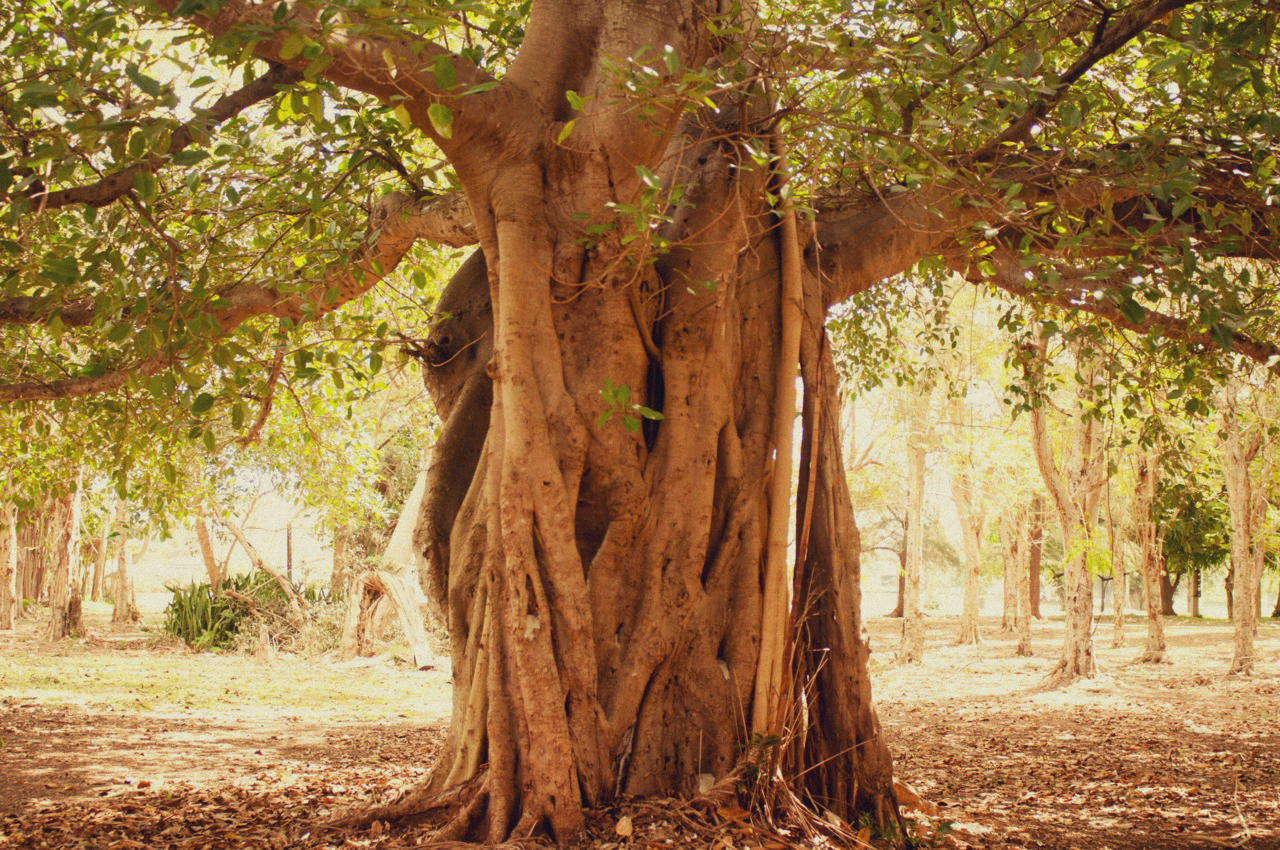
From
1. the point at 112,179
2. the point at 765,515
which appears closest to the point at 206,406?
the point at 112,179

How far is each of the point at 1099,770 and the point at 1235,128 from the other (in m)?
4.21

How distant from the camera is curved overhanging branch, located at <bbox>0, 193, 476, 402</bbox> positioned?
4.73 metres

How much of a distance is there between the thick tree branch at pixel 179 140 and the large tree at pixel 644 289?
0.01 m

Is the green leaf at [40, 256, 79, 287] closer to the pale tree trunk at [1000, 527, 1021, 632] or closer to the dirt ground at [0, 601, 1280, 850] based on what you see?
the dirt ground at [0, 601, 1280, 850]

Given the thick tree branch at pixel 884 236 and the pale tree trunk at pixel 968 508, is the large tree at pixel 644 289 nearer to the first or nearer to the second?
the thick tree branch at pixel 884 236

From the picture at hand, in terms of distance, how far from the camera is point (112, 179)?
3.19 metres

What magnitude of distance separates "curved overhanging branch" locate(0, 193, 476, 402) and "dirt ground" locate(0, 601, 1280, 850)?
6.95ft

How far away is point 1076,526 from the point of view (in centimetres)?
1081

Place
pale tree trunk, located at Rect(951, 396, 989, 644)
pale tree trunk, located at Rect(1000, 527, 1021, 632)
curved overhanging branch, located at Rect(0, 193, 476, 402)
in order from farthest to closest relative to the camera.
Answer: pale tree trunk, located at Rect(1000, 527, 1021, 632), pale tree trunk, located at Rect(951, 396, 989, 644), curved overhanging branch, located at Rect(0, 193, 476, 402)

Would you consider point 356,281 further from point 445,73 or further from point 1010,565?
point 1010,565

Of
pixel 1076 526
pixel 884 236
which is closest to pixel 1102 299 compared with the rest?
pixel 884 236

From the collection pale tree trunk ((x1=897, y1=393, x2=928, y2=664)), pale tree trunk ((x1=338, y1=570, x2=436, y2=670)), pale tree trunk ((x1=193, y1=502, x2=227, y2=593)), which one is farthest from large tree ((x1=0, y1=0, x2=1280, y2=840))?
pale tree trunk ((x1=193, y1=502, x2=227, y2=593))

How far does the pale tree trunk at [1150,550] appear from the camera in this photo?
12.5m

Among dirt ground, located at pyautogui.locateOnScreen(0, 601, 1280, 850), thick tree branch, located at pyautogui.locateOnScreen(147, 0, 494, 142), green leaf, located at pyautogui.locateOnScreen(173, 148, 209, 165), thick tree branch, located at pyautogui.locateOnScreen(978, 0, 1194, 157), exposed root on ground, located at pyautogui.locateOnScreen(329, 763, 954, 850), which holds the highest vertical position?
thick tree branch, located at pyautogui.locateOnScreen(978, 0, 1194, 157)
